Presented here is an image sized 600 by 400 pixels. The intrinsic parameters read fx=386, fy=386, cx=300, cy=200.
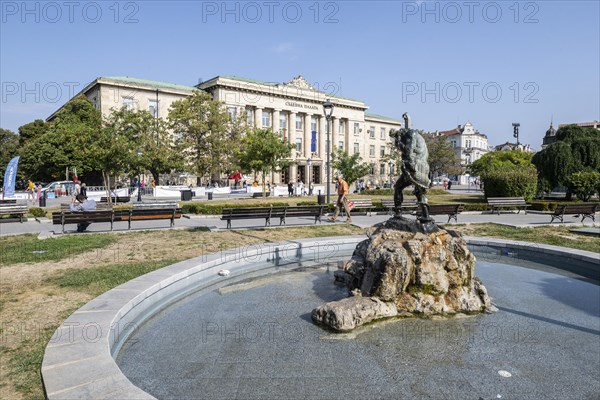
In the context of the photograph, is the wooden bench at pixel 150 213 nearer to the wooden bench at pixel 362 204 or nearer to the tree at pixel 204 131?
the wooden bench at pixel 362 204

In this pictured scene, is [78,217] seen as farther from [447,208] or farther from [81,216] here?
[447,208]

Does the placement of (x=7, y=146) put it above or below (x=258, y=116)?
below

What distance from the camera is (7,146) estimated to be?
6253cm

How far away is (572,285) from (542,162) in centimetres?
2783

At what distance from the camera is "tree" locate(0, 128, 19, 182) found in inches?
2267

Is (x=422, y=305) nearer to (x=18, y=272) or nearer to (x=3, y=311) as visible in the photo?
(x=3, y=311)

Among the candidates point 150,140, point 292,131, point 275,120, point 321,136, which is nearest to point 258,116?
point 275,120

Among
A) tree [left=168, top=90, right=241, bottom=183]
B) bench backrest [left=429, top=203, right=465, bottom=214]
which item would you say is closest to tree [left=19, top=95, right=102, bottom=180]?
tree [left=168, top=90, right=241, bottom=183]

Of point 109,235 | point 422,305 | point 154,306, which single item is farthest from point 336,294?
point 109,235

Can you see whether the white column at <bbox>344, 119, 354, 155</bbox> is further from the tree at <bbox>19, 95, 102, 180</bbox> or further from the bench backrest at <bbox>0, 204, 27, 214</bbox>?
the bench backrest at <bbox>0, 204, 27, 214</bbox>

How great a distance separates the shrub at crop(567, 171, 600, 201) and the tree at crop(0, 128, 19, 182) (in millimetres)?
66677

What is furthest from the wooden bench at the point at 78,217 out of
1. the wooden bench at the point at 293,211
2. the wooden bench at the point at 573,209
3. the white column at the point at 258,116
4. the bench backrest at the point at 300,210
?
the white column at the point at 258,116

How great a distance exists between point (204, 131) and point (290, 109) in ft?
80.4

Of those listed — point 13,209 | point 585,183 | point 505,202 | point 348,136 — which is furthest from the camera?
point 348,136
